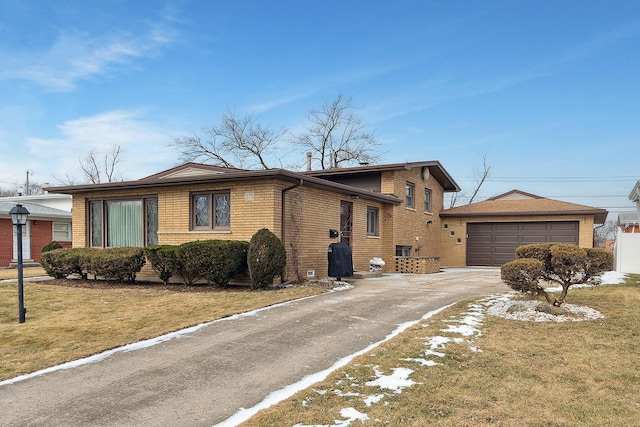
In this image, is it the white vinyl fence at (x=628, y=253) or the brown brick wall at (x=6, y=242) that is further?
the brown brick wall at (x=6, y=242)

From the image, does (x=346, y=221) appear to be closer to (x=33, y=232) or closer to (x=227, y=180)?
(x=227, y=180)

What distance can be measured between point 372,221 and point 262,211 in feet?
21.1

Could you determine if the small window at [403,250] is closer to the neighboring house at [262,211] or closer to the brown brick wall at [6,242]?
the neighboring house at [262,211]

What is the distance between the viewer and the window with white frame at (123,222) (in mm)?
14156

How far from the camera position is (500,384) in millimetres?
4684

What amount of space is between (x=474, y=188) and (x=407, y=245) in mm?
29408

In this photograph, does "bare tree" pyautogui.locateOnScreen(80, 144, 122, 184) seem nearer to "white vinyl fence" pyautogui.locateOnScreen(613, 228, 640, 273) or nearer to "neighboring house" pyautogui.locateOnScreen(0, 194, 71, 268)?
"neighboring house" pyautogui.locateOnScreen(0, 194, 71, 268)

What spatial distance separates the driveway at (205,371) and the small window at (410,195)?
453 inches

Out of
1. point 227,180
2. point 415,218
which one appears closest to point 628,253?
point 415,218

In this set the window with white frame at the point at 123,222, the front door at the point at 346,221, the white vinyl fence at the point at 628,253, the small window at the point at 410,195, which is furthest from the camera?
the small window at the point at 410,195

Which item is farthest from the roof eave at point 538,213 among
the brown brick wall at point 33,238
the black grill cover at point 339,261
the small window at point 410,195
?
the brown brick wall at point 33,238

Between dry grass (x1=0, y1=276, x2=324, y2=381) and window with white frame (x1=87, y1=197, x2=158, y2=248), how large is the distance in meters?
2.27

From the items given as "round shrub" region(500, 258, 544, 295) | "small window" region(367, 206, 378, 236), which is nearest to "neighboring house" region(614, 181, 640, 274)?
"small window" region(367, 206, 378, 236)

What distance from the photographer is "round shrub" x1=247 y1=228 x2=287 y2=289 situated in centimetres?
1083
